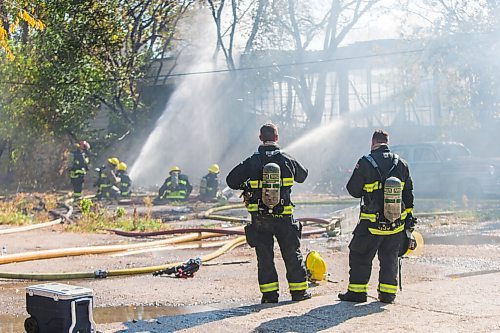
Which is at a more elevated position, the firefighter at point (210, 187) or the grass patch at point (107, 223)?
the firefighter at point (210, 187)

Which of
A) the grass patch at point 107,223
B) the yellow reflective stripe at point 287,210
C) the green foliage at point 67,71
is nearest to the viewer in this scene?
the yellow reflective stripe at point 287,210

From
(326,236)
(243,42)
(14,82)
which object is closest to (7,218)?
(326,236)

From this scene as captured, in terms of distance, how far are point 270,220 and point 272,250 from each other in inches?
10.5

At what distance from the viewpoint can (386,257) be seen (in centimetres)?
616

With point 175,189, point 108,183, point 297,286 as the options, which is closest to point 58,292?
point 297,286

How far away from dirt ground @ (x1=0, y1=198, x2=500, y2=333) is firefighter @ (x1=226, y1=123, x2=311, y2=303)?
390 millimetres

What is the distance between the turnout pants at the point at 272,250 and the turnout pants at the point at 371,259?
452 mm

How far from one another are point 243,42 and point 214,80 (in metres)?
2.55

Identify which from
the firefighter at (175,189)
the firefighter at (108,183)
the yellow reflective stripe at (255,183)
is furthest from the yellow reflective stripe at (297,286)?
the firefighter at (108,183)

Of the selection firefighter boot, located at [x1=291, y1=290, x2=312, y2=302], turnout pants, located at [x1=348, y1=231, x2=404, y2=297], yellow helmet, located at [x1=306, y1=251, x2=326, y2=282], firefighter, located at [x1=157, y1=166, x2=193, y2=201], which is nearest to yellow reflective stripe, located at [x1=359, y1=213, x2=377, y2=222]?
turnout pants, located at [x1=348, y1=231, x2=404, y2=297]

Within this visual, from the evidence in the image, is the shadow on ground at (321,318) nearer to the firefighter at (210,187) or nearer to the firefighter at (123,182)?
the firefighter at (210,187)

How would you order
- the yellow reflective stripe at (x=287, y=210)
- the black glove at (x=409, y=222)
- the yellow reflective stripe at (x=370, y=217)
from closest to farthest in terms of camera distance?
1. the yellow reflective stripe at (x=370, y=217)
2. the yellow reflective stripe at (x=287, y=210)
3. the black glove at (x=409, y=222)

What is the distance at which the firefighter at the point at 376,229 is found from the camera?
607 cm

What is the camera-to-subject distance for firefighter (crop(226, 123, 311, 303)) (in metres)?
6.17
